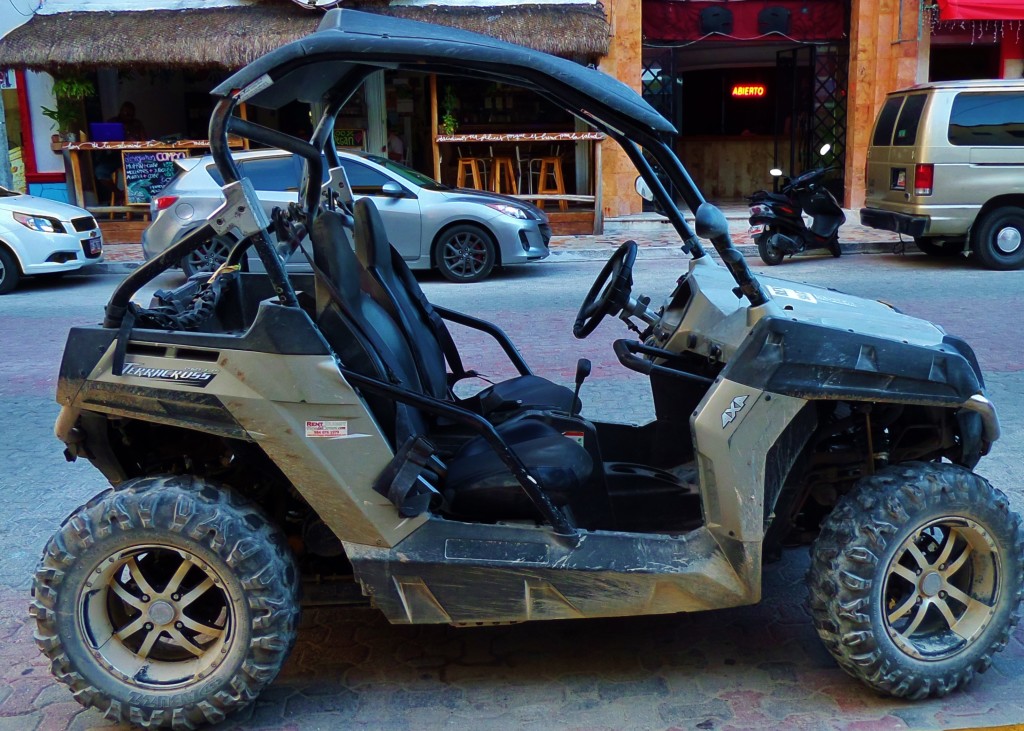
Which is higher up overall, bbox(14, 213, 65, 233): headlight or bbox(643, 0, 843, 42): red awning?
bbox(643, 0, 843, 42): red awning

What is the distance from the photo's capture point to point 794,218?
14070 mm

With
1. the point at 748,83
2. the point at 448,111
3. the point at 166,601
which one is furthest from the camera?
the point at 748,83

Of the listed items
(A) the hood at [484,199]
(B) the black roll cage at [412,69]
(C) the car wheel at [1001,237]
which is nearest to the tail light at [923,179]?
(C) the car wheel at [1001,237]

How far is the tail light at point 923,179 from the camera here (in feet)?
42.3

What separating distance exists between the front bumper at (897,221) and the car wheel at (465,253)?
5078 mm

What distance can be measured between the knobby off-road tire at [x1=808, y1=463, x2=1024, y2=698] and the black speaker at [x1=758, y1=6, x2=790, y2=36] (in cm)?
1722

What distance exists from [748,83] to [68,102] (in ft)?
43.2

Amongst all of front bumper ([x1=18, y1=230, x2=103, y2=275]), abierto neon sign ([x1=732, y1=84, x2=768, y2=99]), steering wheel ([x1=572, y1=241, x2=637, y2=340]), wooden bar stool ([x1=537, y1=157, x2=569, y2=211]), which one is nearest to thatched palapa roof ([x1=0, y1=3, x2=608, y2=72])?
wooden bar stool ([x1=537, y1=157, x2=569, y2=211])

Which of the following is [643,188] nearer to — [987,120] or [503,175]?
[987,120]

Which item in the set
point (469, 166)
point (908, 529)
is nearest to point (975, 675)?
point (908, 529)

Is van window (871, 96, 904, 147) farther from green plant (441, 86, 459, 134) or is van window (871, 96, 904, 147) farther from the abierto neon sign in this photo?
the abierto neon sign

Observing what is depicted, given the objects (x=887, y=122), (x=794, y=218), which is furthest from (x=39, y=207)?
(x=887, y=122)

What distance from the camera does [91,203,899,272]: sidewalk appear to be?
50.2 ft

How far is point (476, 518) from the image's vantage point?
11.6ft
